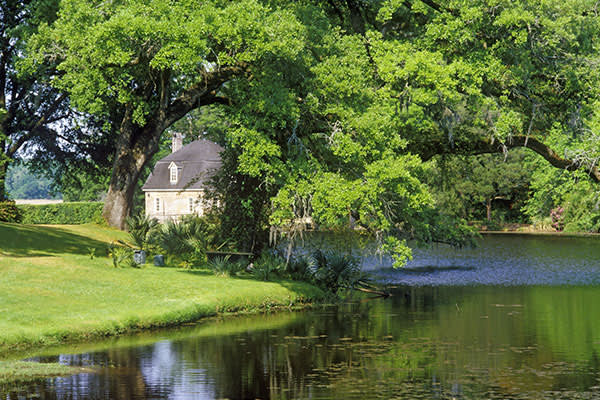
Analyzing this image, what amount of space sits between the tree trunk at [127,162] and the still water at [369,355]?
14.3 m

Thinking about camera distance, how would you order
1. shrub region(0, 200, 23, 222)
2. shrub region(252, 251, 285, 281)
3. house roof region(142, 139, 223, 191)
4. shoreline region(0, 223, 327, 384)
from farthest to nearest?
house roof region(142, 139, 223, 191)
shrub region(0, 200, 23, 222)
shrub region(252, 251, 285, 281)
shoreline region(0, 223, 327, 384)

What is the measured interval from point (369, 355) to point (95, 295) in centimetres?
1024

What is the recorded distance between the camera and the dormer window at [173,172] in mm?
91250

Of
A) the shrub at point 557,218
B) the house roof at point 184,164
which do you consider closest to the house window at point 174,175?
the house roof at point 184,164

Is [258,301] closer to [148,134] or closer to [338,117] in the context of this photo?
[338,117]

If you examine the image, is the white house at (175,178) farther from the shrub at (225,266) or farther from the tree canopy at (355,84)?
the shrub at (225,266)

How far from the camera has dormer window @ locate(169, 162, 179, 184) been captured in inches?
3593

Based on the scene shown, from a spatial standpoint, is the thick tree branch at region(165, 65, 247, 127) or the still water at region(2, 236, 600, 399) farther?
the thick tree branch at region(165, 65, 247, 127)

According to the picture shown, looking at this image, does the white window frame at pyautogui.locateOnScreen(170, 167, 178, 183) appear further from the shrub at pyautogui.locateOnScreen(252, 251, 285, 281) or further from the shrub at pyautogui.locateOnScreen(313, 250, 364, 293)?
the shrub at pyautogui.locateOnScreen(313, 250, 364, 293)

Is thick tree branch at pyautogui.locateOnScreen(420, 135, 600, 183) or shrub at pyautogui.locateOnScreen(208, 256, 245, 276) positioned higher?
thick tree branch at pyautogui.locateOnScreen(420, 135, 600, 183)

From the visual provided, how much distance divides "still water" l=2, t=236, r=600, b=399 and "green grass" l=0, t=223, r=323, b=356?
3.56 feet

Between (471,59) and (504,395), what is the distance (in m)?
19.2

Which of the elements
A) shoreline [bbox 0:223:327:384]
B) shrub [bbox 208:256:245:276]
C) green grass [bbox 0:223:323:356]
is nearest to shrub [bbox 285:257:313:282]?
shoreline [bbox 0:223:327:384]

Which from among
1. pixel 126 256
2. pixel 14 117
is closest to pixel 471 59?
pixel 126 256
